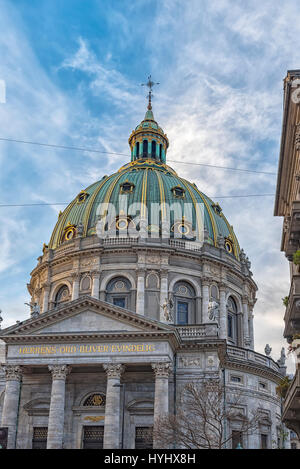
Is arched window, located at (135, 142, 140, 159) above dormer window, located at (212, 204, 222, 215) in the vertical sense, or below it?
above

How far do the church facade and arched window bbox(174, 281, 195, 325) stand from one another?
10cm

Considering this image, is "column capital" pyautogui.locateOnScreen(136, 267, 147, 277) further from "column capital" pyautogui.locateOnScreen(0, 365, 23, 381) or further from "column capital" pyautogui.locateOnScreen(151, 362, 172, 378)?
"column capital" pyautogui.locateOnScreen(0, 365, 23, 381)

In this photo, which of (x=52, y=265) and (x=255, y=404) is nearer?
(x=255, y=404)

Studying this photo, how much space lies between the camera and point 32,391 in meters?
45.9

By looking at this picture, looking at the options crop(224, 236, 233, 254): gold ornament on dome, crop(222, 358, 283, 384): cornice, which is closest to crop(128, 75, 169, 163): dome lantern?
crop(224, 236, 233, 254): gold ornament on dome

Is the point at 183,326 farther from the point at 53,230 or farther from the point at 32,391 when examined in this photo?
the point at 53,230

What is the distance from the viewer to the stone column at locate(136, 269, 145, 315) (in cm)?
5416

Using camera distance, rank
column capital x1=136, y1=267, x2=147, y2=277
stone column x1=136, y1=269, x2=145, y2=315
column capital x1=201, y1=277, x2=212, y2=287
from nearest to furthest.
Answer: stone column x1=136, y1=269, x2=145, y2=315 < column capital x1=136, y1=267, x2=147, y2=277 < column capital x1=201, y1=277, x2=212, y2=287

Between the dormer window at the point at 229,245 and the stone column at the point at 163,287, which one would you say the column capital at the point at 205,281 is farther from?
the dormer window at the point at 229,245

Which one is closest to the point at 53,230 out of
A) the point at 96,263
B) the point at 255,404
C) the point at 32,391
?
the point at 96,263

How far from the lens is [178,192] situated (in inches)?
2434

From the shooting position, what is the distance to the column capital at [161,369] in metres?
41.4

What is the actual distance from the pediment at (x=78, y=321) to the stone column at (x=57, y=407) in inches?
99.8
